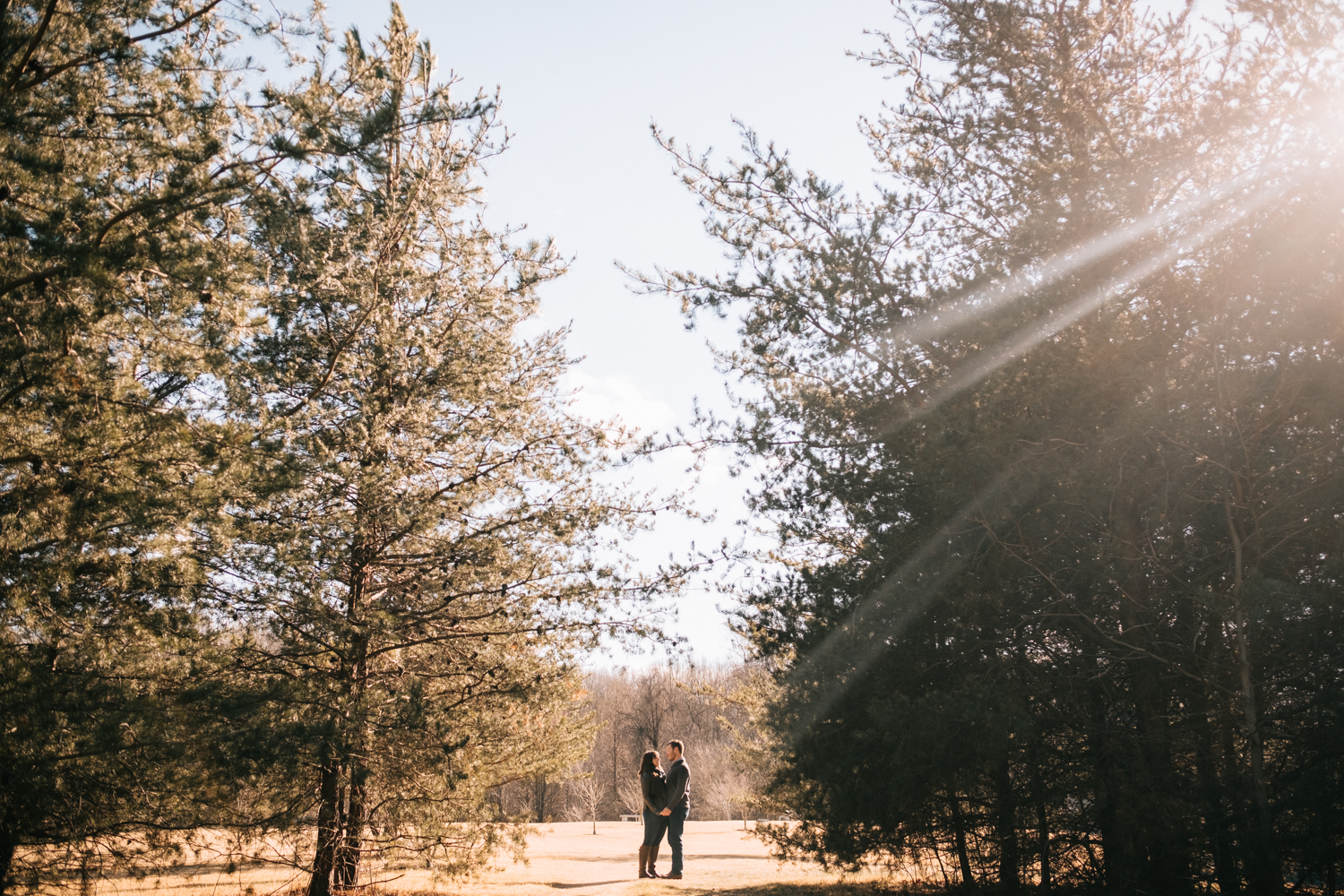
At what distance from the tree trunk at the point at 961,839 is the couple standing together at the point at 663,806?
3462mm

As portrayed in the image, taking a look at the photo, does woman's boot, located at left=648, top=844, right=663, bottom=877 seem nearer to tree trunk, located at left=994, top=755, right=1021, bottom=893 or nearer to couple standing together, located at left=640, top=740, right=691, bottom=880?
couple standing together, located at left=640, top=740, right=691, bottom=880

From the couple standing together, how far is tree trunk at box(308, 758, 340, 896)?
3794mm

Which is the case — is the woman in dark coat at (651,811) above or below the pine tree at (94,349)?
below

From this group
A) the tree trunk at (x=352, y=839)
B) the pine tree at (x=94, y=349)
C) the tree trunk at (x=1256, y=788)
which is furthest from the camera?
the tree trunk at (x=352, y=839)

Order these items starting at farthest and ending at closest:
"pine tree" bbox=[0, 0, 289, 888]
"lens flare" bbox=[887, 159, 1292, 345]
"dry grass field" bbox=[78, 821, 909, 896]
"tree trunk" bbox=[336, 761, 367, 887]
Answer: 1. "dry grass field" bbox=[78, 821, 909, 896]
2. "tree trunk" bbox=[336, 761, 367, 887]
3. "lens flare" bbox=[887, 159, 1292, 345]
4. "pine tree" bbox=[0, 0, 289, 888]

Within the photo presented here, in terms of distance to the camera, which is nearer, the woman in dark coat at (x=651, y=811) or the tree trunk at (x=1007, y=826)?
the tree trunk at (x=1007, y=826)

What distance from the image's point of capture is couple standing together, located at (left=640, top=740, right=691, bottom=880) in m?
9.91

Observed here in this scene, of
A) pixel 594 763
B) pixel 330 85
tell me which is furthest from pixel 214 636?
pixel 594 763

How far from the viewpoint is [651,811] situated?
10.1 metres

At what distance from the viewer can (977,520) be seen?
22.9 feet

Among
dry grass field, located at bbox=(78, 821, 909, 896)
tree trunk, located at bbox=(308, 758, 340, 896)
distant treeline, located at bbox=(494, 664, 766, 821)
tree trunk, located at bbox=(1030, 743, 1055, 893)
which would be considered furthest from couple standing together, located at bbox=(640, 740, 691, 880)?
distant treeline, located at bbox=(494, 664, 766, 821)

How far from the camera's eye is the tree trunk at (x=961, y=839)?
7355 millimetres

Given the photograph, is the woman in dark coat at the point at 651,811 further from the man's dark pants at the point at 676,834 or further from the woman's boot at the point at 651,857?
the man's dark pants at the point at 676,834

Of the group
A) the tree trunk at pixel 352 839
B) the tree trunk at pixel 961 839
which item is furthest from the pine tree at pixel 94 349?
the tree trunk at pixel 961 839
